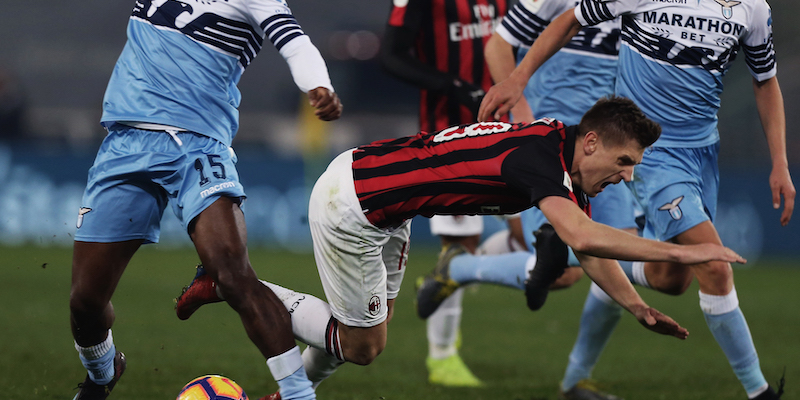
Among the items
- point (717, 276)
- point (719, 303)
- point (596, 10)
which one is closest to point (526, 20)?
point (596, 10)

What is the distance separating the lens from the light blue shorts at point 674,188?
4.11m

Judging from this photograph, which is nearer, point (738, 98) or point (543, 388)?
point (543, 388)

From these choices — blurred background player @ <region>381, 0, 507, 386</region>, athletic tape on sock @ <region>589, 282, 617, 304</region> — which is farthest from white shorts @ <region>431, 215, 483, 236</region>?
athletic tape on sock @ <region>589, 282, 617, 304</region>

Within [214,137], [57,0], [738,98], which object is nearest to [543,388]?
[214,137]

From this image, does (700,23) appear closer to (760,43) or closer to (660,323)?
(760,43)

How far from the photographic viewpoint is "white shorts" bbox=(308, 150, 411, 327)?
3396 mm

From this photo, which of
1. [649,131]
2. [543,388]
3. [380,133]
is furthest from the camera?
[380,133]

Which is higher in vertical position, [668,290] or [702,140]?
[702,140]

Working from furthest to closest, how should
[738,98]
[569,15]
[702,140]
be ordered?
[738,98]
[702,140]
[569,15]

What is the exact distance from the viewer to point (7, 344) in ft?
19.1

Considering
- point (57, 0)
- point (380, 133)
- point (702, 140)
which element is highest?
point (702, 140)

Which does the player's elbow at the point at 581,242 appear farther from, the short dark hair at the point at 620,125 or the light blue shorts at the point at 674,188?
the light blue shorts at the point at 674,188

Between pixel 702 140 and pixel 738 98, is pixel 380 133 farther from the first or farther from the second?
pixel 702 140

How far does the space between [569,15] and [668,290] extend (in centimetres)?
153
